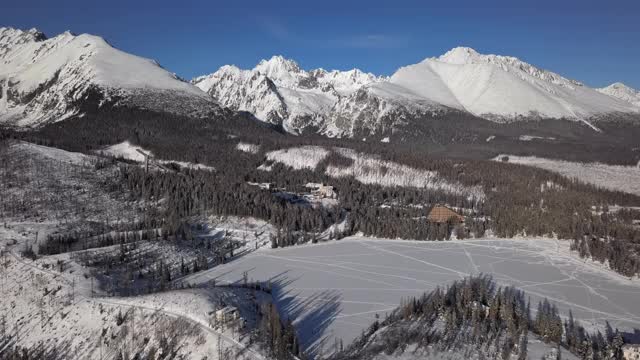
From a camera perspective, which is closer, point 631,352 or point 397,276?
point 631,352

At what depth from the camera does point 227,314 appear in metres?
61.9

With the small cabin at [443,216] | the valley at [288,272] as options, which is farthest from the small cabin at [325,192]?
the small cabin at [443,216]

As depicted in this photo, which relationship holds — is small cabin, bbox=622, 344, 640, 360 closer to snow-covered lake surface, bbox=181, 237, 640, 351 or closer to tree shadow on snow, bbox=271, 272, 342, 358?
snow-covered lake surface, bbox=181, 237, 640, 351

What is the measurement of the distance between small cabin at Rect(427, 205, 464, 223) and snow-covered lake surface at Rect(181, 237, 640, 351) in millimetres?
15845

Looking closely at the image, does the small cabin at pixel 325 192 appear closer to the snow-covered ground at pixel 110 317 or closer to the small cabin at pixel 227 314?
the snow-covered ground at pixel 110 317

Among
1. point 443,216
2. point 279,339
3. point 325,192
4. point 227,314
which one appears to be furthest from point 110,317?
point 325,192

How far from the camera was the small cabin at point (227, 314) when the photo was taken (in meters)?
61.2

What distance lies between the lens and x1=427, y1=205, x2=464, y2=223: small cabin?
138 m

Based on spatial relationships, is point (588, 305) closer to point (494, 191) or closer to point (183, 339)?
point (183, 339)

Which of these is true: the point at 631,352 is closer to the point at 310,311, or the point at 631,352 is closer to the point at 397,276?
the point at 310,311

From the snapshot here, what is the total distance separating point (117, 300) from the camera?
2689 inches

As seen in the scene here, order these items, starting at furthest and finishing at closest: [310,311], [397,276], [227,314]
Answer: [397,276], [310,311], [227,314]

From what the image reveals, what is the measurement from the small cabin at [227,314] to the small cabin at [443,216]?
265 feet

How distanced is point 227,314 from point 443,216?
282ft
